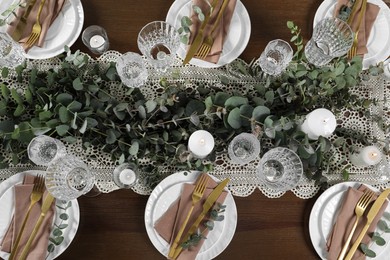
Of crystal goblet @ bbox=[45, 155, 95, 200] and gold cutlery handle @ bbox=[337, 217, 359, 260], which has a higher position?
crystal goblet @ bbox=[45, 155, 95, 200]

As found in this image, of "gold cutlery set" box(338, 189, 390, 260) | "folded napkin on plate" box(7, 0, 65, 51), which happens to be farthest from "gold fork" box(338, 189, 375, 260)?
"folded napkin on plate" box(7, 0, 65, 51)

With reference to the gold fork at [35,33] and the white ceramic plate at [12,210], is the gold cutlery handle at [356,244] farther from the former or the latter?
the gold fork at [35,33]

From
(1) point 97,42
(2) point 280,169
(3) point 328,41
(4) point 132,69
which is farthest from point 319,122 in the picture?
(1) point 97,42

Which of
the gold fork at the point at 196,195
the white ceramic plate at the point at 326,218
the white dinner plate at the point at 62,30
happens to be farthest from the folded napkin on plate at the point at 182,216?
the white dinner plate at the point at 62,30

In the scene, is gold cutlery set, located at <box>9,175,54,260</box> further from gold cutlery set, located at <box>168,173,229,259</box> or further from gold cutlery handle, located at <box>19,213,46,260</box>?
gold cutlery set, located at <box>168,173,229,259</box>

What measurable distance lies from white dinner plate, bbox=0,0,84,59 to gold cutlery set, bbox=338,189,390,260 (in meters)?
0.80

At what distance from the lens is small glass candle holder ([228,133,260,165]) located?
0.89m

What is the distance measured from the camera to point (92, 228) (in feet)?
3.01

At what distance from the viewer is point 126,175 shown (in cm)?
92

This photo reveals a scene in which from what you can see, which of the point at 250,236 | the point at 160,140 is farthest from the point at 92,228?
the point at 250,236

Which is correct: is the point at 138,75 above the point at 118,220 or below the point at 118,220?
above

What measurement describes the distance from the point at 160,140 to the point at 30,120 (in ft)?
0.99

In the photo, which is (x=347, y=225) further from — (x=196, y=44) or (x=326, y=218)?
(x=196, y=44)

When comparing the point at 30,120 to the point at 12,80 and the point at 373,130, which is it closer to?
the point at 12,80
